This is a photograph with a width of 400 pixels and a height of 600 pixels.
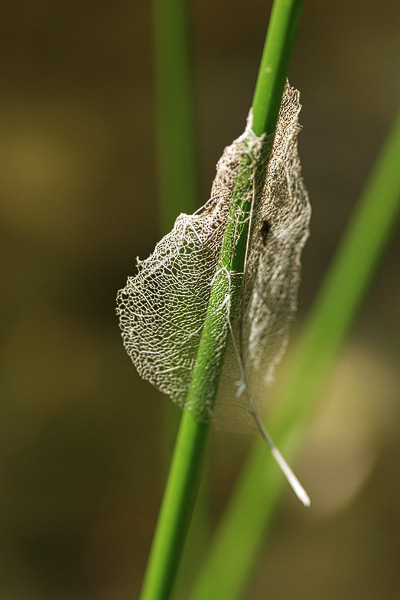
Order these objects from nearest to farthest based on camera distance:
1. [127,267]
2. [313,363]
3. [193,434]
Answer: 1. [193,434]
2. [313,363]
3. [127,267]

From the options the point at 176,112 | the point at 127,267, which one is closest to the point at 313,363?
the point at 176,112

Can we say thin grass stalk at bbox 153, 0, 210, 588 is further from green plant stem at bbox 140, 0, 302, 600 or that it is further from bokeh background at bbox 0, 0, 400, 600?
bokeh background at bbox 0, 0, 400, 600

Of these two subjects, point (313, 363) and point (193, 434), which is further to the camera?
point (313, 363)

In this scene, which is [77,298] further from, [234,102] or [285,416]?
[285,416]

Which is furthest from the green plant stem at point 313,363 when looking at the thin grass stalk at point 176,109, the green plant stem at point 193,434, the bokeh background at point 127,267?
the bokeh background at point 127,267

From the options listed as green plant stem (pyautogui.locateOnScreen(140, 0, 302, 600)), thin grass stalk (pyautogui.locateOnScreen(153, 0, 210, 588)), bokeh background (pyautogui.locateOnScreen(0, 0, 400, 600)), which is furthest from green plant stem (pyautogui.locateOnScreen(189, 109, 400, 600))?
bokeh background (pyautogui.locateOnScreen(0, 0, 400, 600))

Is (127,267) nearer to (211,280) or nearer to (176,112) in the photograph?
(176,112)

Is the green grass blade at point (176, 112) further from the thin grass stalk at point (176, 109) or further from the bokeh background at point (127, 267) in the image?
the bokeh background at point (127, 267)
